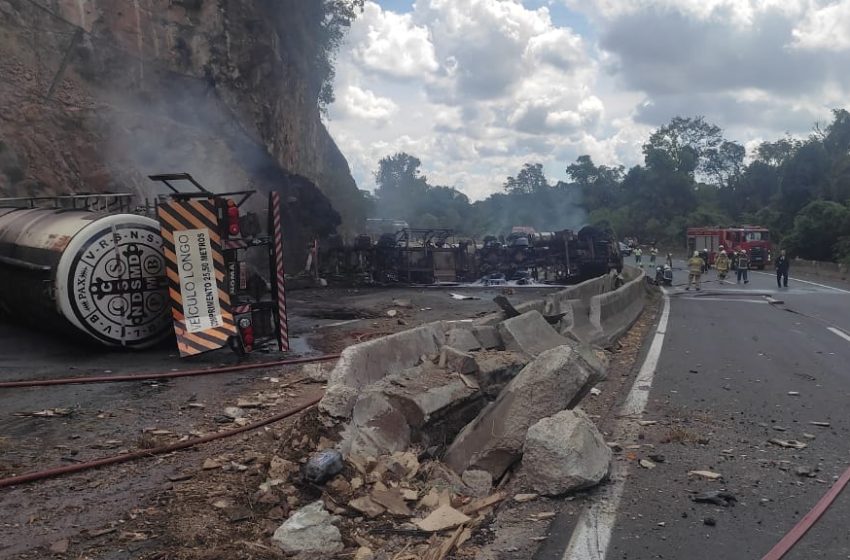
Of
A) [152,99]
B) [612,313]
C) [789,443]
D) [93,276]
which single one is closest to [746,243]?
[612,313]

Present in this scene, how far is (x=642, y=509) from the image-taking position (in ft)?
14.4

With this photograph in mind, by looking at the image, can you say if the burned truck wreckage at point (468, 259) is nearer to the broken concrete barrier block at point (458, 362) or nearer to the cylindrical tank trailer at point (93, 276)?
the cylindrical tank trailer at point (93, 276)

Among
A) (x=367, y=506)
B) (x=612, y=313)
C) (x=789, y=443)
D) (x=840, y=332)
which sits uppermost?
(x=612, y=313)

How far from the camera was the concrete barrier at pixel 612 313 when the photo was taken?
37.0ft

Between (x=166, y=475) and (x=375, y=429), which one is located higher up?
(x=375, y=429)

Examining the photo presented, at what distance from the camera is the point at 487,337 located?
7.78 meters

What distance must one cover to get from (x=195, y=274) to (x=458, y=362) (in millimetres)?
4612

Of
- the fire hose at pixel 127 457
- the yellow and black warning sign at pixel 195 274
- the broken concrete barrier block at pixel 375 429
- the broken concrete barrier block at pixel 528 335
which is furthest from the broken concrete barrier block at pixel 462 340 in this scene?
the yellow and black warning sign at pixel 195 274

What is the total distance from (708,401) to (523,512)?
3.82m

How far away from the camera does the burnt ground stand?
4020mm

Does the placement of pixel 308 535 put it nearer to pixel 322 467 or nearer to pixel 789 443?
pixel 322 467

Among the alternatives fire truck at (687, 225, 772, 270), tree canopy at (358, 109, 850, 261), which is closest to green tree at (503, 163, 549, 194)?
tree canopy at (358, 109, 850, 261)

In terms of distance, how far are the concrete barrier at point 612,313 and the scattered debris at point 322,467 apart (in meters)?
6.77

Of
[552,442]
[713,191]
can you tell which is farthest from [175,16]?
[713,191]
